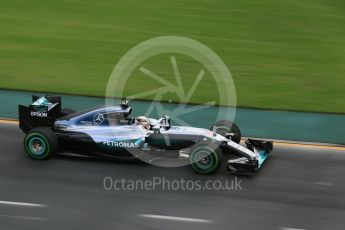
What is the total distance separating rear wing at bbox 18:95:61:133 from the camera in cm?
1280

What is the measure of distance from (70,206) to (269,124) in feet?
19.4

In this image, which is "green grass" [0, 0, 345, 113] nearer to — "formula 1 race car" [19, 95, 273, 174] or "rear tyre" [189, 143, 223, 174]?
"formula 1 race car" [19, 95, 273, 174]

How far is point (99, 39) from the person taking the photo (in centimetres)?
2166

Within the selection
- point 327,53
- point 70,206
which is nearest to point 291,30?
point 327,53

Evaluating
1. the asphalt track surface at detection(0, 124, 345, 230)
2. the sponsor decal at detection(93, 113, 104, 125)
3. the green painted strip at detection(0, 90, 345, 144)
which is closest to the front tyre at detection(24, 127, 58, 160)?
the asphalt track surface at detection(0, 124, 345, 230)

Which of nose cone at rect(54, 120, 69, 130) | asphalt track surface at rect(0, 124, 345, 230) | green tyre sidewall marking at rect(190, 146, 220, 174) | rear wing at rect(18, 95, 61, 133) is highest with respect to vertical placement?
rear wing at rect(18, 95, 61, 133)

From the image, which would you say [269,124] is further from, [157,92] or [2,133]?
[2,133]

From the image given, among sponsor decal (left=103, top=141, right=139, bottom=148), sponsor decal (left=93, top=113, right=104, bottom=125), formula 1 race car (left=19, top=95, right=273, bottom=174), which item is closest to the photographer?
formula 1 race car (left=19, top=95, right=273, bottom=174)

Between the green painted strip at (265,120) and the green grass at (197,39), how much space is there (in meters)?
0.67
